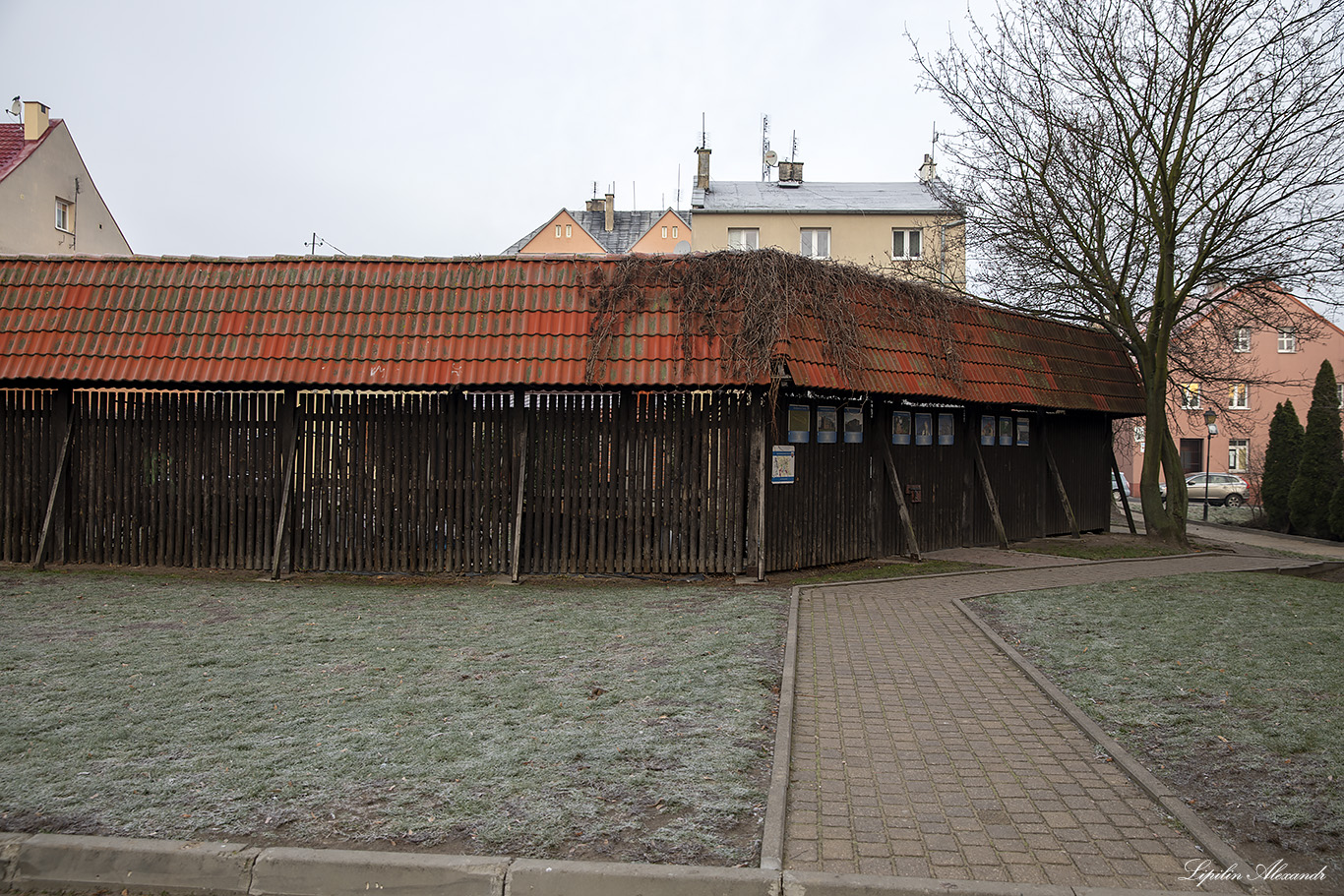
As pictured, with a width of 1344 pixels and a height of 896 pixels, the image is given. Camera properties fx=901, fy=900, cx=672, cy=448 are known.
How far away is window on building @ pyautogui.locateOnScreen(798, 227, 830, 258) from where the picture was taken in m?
40.4

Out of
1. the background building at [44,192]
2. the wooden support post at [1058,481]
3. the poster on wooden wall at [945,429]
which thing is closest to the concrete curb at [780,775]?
the poster on wooden wall at [945,429]

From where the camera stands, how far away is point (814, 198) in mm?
41406

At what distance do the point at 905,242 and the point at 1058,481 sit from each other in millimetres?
24669

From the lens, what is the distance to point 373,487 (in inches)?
469

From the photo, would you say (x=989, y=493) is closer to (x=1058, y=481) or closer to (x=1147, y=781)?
(x=1058, y=481)

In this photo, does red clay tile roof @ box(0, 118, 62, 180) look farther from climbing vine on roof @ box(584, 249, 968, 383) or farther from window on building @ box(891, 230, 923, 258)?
window on building @ box(891, 230, 923, 258)

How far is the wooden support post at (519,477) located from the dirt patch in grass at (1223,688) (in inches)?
223

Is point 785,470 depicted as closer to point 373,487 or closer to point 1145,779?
point 373,487

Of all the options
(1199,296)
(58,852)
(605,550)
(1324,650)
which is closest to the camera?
(58,852)

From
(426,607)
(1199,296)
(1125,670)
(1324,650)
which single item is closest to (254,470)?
(426,607)

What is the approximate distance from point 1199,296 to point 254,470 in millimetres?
17671

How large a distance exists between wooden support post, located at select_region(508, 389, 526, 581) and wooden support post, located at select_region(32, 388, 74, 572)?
19.5 ft

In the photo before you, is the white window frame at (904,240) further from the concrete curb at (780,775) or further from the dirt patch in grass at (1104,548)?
the concrete curb at (780,775)

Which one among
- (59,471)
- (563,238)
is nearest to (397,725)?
(59,471)
